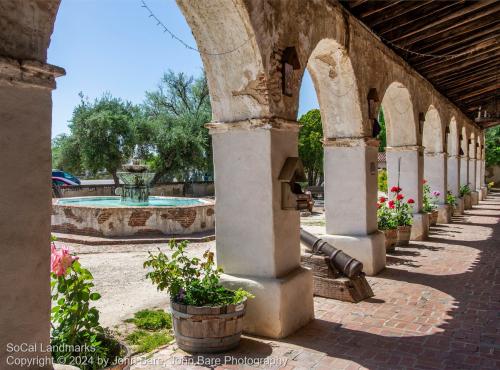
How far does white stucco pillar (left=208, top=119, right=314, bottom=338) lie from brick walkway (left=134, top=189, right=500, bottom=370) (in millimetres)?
276

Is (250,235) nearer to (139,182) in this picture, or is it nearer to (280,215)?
(280,215)

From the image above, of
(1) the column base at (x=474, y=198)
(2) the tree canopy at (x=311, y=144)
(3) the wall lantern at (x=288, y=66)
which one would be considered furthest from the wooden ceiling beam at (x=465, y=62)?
(2) the tree canopy at (x=311, y=144)

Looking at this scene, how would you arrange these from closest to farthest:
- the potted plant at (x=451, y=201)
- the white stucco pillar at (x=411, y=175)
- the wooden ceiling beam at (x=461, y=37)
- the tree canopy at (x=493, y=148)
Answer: the wooden ceiling beam at (x=461, y=37) < the white stucco pillar at (x=411, y=175) < the potted plant at (x=451, y=201) < the tree canopy at (x=493, y=148)

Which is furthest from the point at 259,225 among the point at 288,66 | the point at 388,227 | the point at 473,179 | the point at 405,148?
the point at 473,179

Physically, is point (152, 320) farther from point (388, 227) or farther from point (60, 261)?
point (388, 227)

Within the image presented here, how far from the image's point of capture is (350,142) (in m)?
7.26

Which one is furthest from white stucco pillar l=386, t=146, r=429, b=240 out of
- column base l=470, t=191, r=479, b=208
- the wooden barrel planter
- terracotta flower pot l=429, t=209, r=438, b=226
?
column base l=470, t=191, r=479, b=208

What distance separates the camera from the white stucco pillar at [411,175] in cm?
1088

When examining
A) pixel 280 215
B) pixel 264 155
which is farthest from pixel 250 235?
pixel 264 155

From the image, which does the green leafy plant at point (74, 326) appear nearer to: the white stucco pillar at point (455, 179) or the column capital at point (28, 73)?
the column capital at point (28, 73)

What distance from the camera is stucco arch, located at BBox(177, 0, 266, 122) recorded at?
14.3 feet

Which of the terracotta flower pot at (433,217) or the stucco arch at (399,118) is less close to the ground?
the stucco arch at (399,118)

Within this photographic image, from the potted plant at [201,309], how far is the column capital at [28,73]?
86.3 inches

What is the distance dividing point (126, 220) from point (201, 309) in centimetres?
815
